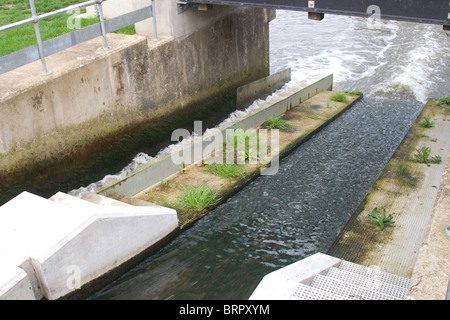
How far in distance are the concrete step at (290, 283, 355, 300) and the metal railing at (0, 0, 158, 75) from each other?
523cm

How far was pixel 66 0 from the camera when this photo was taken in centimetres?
1216

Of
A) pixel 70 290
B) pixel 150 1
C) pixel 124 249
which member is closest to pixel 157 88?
pixel 150 1

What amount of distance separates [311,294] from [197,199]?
11.4 ft

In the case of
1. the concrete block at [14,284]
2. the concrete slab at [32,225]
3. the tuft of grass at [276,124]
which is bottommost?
the tuft of grass at [276,124]

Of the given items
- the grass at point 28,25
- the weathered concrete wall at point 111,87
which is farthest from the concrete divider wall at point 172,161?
the grass at point 28,25

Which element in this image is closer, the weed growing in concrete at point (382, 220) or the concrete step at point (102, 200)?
the concrete step at point (102, 200)

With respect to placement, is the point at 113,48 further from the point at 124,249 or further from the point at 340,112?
the point at 340,112

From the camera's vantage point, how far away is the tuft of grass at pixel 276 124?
402 inches

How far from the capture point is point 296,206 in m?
7.51

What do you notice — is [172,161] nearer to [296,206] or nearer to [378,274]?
[296,206]

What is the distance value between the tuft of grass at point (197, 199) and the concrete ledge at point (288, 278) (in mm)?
2504

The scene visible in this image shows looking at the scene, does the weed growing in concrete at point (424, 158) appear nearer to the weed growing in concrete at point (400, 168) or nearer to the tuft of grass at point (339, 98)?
the weed growing in concrete at point (400, 168)

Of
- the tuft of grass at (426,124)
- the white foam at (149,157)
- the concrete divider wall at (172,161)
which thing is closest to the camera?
the concrete divider wall at (172,161)

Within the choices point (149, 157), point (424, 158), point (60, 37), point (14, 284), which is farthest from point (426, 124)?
point (14, 284)
